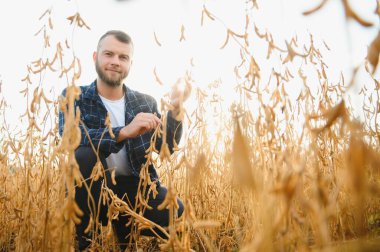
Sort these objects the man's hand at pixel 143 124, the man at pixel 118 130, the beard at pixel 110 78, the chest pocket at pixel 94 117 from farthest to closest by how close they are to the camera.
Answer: the beard at pixel 110 78 < the chest pocket at pixel 94 117 < the man at pixel 118 130 < the man's hand at pixel 143 124

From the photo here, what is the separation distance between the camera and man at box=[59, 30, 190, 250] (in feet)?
4.89

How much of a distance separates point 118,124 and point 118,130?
572mm

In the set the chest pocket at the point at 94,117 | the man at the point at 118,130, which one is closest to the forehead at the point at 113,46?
the man at the point at 118,130

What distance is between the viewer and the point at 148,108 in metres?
2.10

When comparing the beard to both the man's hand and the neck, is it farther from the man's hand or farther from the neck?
the man's hand

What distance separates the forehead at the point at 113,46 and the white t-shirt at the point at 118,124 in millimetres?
328

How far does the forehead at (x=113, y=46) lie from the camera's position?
215cm

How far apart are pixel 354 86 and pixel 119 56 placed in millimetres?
1974

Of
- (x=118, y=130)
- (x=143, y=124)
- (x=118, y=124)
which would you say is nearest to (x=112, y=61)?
(x=118, y=124)

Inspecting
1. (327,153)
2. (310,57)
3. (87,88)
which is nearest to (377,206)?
(327,153)

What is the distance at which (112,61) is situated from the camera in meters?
2.13

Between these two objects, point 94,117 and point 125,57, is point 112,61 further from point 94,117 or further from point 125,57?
point 94,117

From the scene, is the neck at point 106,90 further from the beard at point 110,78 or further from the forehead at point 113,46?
the forehead at point 113,46

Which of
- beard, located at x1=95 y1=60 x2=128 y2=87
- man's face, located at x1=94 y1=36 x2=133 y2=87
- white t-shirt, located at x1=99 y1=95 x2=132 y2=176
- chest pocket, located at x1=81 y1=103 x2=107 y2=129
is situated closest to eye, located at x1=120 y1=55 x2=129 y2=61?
man's face, located at x1=94 y1=36 x2=133 y2=87
